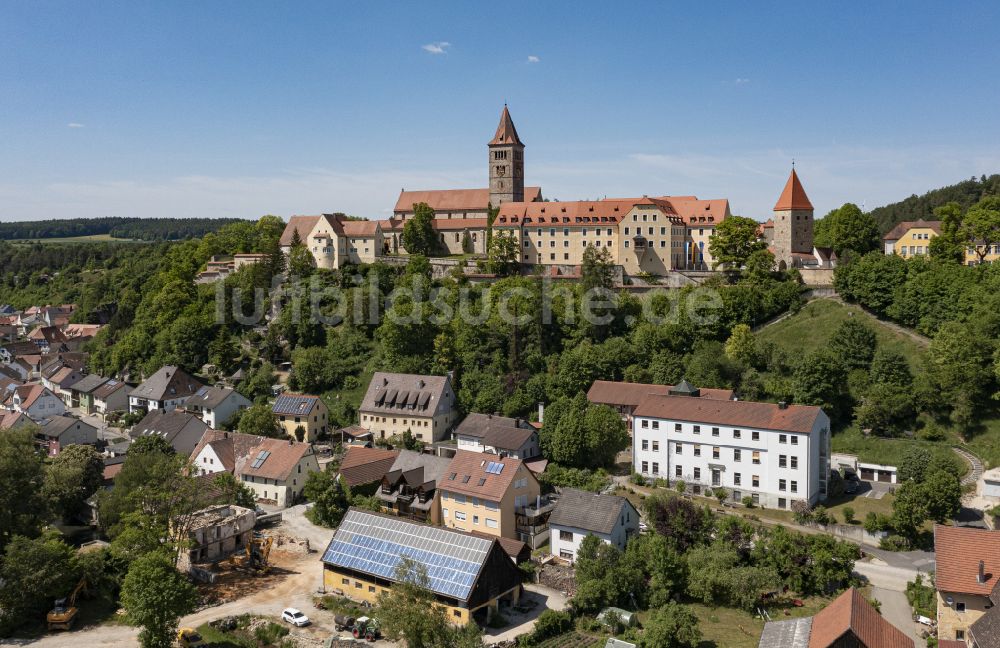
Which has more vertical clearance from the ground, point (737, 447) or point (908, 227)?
point (908, 227)

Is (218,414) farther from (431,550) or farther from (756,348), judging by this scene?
(756,348)

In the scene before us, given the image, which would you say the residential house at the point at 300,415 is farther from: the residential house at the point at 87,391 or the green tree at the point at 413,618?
the green tree at the point at 413,618

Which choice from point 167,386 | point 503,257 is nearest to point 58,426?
point 167,386

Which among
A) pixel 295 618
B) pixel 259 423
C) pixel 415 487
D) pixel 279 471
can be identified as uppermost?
pixel 259 423

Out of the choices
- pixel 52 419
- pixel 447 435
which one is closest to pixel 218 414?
pixel 52 419

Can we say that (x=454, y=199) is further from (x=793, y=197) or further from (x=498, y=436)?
(x=498, y=436)

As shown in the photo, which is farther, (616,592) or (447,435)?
(447,435)

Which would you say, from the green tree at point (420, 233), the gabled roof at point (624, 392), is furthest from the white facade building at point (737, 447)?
the green tree at point (420, 233)
